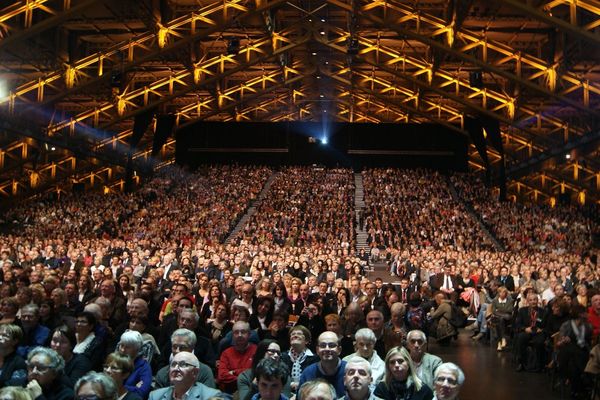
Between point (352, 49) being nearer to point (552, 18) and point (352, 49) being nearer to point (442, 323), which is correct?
point (552, 18)

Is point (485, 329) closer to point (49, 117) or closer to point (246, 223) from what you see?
point (246, 223)

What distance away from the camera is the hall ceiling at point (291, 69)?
77.5 feet

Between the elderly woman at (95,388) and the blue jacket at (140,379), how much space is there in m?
1.26

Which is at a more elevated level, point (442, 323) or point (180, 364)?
point (442, 323)

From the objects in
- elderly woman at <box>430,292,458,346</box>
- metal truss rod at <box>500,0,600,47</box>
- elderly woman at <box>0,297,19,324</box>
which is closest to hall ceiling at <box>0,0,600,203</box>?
metal truss rod at <box>500,0,600,47</box>

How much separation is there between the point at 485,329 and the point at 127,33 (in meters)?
19.1

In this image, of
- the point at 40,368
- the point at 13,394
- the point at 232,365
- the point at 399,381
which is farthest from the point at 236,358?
the point at 13,394

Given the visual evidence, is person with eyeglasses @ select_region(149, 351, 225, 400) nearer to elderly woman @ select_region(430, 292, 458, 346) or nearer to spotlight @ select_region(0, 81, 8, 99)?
elderly woman @ select_region(430, 292, 458, 346)

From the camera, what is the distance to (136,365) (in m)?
5.36

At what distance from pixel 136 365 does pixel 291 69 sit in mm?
29211

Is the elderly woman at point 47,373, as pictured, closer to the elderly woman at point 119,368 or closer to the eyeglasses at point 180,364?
the elderly woman at point 119,368

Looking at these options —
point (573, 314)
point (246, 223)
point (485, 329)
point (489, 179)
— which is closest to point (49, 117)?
point (246, 223)

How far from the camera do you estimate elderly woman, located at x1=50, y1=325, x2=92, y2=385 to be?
5.43 metres

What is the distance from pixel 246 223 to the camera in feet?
91.0
